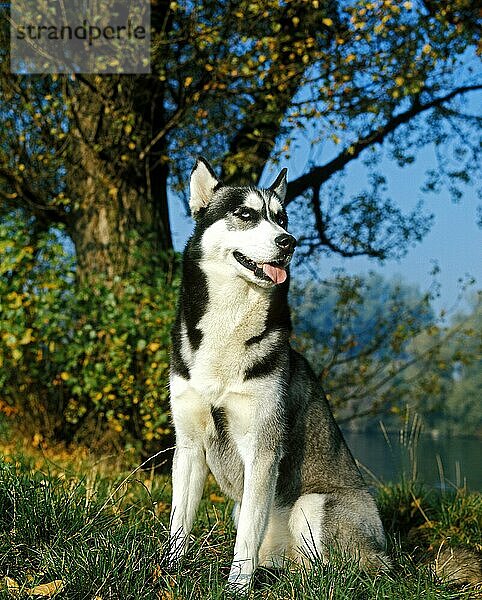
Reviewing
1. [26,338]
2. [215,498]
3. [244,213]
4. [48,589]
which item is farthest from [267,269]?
[26,338]

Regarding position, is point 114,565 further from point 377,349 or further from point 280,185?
point 377,349

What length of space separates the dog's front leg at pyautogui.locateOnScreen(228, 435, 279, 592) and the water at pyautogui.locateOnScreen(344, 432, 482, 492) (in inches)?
92.6

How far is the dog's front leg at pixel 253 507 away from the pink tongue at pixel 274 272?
819 millimetres

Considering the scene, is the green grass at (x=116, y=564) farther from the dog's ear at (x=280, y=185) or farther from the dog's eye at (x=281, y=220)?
the dog's ear at (x=280, y=185)

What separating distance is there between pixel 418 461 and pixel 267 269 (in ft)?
14.7

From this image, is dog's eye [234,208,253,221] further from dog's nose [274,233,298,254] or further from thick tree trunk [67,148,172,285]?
thick tree trunk [67,148,172,285]

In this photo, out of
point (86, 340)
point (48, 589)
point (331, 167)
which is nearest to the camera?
point (48, 589)

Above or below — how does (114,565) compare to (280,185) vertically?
below

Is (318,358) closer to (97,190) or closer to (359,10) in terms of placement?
(97,190)

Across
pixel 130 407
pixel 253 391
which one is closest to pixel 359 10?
pixel 130 407

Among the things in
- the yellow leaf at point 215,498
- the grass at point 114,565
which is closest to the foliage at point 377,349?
the yellow leaf at point 215,498

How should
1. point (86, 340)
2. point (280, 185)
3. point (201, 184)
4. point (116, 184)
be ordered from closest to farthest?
point (201, 184) < point (280, 185) < point (86, 340) < point (116, 184)

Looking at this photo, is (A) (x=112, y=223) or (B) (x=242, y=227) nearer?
(B) (x=242, y=227)

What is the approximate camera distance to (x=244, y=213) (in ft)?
12.7
